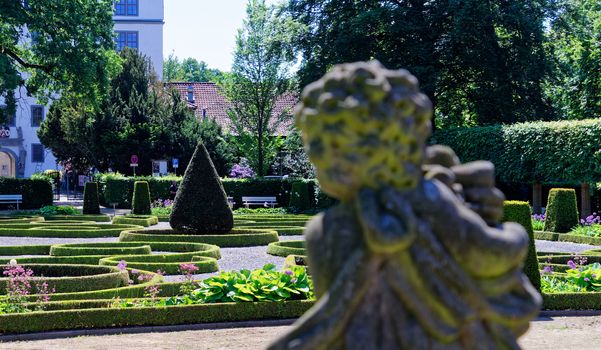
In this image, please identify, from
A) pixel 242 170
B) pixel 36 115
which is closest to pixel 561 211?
pixel 242 170

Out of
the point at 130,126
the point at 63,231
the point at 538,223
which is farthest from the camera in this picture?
the point at 130,126

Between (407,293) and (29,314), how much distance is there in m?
6.72

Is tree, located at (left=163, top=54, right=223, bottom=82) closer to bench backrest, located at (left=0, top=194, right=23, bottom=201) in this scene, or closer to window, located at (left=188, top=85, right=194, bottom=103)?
window, located at (left=188, top=85, right=194, bottom=103)

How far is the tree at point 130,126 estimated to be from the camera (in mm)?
41312

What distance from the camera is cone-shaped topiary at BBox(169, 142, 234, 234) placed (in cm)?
1959

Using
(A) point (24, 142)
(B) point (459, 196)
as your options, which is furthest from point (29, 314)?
(A) point (24, 142)

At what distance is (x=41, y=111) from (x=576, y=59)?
37761mm

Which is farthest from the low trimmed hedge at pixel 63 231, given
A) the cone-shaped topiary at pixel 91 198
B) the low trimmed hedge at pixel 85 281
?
the low trimmed hedge at pixel 85 281

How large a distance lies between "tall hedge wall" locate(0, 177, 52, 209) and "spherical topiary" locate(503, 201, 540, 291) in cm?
2579

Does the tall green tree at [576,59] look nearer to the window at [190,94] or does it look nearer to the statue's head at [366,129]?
the window at [190,94]

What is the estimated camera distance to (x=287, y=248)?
16.6m

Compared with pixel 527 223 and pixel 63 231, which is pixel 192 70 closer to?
pixel 63 231

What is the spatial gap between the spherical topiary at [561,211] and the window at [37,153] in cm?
4217

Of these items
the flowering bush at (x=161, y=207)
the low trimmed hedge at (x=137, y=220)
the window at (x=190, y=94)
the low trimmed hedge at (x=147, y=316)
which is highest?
the window at (x=190, y=94)
